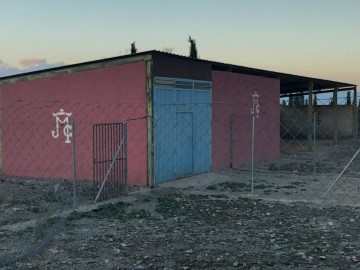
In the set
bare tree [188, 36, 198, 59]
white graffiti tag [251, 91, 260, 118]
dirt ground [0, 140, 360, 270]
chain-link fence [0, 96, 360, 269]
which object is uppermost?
bare tree [188, 36, 198, 59]

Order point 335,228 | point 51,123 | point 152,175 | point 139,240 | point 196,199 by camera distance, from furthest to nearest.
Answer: point 51,123 → point 152,175 → point 196,199 → point 335,228 → point 139,240

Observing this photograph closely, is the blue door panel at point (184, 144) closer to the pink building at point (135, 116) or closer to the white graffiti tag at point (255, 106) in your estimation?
the pink building at point (135, 116)

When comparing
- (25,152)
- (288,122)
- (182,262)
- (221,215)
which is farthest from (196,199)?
(288,122)

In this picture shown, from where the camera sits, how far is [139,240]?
6969mm

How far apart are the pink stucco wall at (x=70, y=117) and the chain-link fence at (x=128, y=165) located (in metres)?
0.03

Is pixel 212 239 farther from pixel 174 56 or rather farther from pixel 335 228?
pixel 174 56

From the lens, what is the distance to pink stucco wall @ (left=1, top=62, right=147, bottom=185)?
12.5 metres

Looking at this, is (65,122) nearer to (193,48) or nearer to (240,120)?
(240,120)

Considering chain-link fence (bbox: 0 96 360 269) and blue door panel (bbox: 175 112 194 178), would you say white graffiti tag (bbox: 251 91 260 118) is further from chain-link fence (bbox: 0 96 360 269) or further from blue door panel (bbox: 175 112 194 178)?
blue door panel (bbox: 175 112 194 178)

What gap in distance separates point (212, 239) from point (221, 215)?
1719 mm

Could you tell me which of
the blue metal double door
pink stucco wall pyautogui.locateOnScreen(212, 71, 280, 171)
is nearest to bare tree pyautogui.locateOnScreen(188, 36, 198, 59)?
pink stucco wall pyautogui.locateOnScreen(212, 71, 280, 171)

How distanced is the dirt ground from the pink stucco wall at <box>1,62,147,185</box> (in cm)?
148

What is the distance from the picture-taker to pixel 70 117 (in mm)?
14008

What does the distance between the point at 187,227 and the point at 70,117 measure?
24.6 feet
